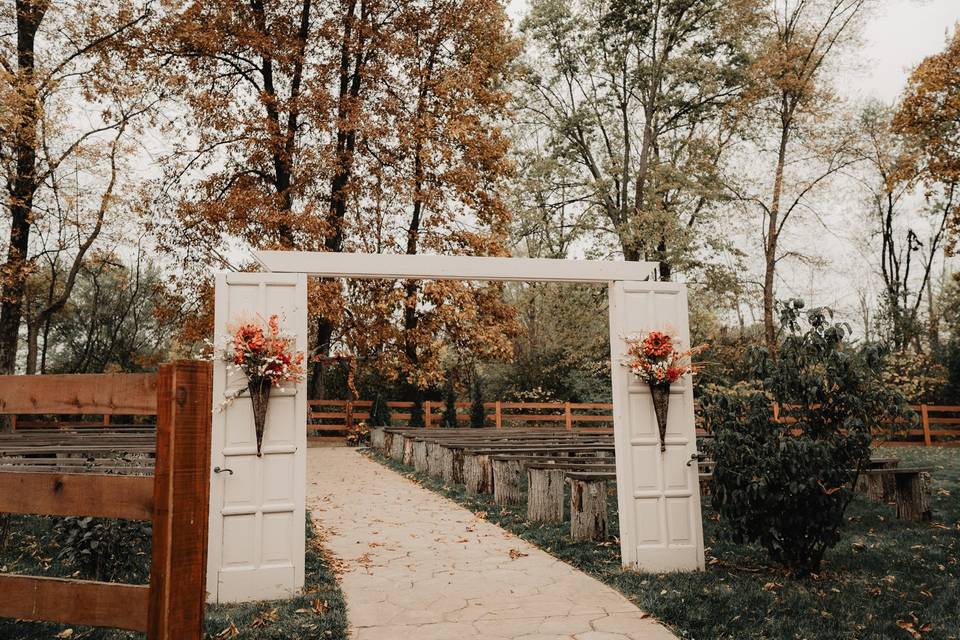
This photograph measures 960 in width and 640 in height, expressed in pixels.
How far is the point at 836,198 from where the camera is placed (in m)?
21.5

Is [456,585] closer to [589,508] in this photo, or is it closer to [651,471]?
[651,471]

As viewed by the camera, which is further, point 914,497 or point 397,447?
point 397,447

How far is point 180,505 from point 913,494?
24.9 feet

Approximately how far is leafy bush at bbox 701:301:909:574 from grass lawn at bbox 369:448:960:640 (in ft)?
1.26

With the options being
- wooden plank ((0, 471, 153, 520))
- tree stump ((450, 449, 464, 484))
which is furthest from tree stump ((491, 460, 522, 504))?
wooden plank ((0, 471, 153, 520))

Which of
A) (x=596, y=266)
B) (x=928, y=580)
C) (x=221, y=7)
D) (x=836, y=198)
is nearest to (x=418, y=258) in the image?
(x=596, y=266)

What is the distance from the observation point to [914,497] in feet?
23.7

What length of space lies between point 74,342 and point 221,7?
12.3m

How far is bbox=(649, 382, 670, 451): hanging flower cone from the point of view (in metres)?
5.23

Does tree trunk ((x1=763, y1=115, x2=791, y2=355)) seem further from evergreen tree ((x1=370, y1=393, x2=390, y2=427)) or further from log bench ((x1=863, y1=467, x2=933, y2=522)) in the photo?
log bench ((x1=863, y1=467, x2=933, y2=522))

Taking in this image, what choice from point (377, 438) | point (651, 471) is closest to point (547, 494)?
point (651, 471)

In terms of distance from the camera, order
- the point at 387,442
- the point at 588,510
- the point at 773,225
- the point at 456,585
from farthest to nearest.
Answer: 1. the point at 773,225
2. the point at 387,442
3. the point at 588,510
4. the point at 456,585

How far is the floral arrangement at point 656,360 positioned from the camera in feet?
17.0

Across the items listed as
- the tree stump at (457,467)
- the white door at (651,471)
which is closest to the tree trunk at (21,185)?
the tree stump at (457,467)
